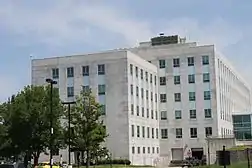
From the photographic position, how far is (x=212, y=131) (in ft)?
313

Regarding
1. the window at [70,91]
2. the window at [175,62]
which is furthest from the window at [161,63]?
the window at [70,91]

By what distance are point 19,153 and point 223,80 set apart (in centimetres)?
4927

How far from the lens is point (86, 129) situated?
6675 centimetres

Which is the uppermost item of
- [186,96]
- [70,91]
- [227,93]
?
[227,93]

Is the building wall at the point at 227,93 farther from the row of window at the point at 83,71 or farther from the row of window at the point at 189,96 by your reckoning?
the row of window at the point at 83,71

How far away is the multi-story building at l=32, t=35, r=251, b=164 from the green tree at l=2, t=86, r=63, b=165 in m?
17.1

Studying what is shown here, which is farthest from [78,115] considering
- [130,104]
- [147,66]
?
[147,66]

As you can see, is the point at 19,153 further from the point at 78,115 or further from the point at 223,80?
the point at 223,80

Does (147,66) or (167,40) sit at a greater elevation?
(167,40)

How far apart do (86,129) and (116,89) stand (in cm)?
1979

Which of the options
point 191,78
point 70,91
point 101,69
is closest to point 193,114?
point 191,78

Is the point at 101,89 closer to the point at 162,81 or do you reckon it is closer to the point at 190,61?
the point at 162,81

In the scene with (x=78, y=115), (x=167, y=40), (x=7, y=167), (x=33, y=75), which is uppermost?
(x=167, y=40)

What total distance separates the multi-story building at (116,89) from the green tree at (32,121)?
15.9m
